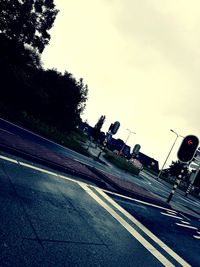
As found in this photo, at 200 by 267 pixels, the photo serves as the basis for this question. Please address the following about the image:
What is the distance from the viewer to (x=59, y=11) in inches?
1345

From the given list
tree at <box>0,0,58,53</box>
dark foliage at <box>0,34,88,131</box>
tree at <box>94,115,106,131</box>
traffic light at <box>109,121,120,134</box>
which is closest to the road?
dark foliage at <box>0,34,88,131</box>

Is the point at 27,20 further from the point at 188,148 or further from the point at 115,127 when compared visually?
the point at 188,148

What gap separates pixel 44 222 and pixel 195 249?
4.76m

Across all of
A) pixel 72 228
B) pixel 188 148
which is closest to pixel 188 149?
pixel 188 148

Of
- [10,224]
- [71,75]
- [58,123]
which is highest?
[71,75]

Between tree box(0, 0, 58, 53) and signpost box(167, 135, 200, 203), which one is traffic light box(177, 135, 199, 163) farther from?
tree box(0, 0, 58, 53)

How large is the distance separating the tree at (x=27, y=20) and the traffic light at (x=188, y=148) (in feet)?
77.6

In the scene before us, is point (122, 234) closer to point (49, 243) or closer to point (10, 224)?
point (49, 243)

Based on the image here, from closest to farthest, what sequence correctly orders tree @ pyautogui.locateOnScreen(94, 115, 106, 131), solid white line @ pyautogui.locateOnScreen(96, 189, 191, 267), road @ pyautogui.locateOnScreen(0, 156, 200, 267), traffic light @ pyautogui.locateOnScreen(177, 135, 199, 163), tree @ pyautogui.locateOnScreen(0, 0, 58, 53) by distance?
road @ pyautogui.locateOnScreen(0, 156, 200, 267)
solid white line @ pyautogui.locateOnScreen(96, 189, 191, 267)
traffic light @ pyautogui.locateOnScreen(177, 135, 199, 163)
tree @ pyautogui.locateOnScreen(0, 0, 58, 53)
tree @ pyautogui.locateOnScreen(94, 115, 106, 131)

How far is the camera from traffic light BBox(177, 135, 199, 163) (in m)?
12.5

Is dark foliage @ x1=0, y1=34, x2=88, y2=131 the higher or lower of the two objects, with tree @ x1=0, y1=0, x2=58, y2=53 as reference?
lower

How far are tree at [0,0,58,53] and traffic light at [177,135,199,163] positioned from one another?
23639 millimetres

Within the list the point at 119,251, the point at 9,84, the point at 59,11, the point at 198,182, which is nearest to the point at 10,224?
the point at 119,251

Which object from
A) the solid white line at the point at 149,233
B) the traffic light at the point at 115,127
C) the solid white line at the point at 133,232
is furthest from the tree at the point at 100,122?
the solid white line at the point at 133,232
